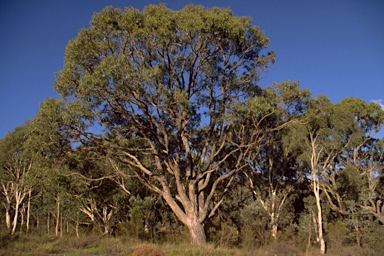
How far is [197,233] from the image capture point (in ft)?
52.0

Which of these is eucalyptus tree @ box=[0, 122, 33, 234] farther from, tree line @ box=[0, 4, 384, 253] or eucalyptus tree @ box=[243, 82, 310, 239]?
eucalyptus tree @ box=[243, 82, 310, 239]

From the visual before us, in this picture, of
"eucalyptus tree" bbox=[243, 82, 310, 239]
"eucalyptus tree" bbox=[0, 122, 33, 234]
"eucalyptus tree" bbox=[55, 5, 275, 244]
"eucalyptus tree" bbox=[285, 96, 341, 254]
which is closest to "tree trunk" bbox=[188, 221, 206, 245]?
"eucalyptus tree" bbox=[55, 5, 275, 244]

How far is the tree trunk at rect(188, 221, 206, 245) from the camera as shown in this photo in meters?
15.6

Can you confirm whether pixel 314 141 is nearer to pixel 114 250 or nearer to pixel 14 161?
pixel 114 250

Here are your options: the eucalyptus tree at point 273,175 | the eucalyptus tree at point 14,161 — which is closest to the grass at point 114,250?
the eucalyptus tree at point 273,175

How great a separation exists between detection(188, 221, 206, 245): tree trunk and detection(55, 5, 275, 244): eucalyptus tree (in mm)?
47

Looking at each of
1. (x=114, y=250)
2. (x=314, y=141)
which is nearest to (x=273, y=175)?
(x=314, y=141)

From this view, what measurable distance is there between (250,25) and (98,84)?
8.20 metres

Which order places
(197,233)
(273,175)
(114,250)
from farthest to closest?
1. (273,175)
2. (197,233)
3. (114,250)

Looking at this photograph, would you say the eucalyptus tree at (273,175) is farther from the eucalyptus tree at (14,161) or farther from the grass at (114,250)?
the eucalyptus tree at (14,161)

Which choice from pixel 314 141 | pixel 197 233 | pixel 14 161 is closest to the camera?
pixel 197 233

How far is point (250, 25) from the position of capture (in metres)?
16.9

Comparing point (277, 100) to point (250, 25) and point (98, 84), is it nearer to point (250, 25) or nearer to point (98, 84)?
point (250, 25)

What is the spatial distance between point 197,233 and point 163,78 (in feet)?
25.4
